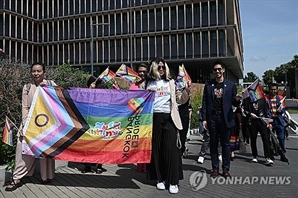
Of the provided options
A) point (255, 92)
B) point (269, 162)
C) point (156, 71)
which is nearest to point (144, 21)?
point (255, 92)

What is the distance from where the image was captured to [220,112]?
20.7 ft

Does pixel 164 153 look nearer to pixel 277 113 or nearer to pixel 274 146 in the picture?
pixel 274 146

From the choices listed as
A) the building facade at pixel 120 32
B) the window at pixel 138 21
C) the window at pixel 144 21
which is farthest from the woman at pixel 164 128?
the window at pixel 138 21

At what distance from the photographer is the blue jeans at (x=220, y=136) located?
629 cm

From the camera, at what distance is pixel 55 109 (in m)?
5.60

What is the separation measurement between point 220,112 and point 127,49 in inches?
1717

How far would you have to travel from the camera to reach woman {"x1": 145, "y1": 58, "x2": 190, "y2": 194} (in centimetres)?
545

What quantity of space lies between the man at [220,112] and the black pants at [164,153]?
114cm

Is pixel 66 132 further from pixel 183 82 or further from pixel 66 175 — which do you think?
pixel 183 82

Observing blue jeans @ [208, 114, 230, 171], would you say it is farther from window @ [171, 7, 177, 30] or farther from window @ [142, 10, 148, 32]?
window @ [142, 10, 148, 32]

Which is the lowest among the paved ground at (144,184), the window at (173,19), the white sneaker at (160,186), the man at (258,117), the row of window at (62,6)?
the paved ground at (144,184)

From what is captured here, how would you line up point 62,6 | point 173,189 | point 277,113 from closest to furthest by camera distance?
1. point 173,189
2. point 277,113
3. point 62,6

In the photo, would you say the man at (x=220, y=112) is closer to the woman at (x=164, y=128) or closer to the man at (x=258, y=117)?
the woman at (x=164, y=128)

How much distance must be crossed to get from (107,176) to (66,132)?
4.63 feet
